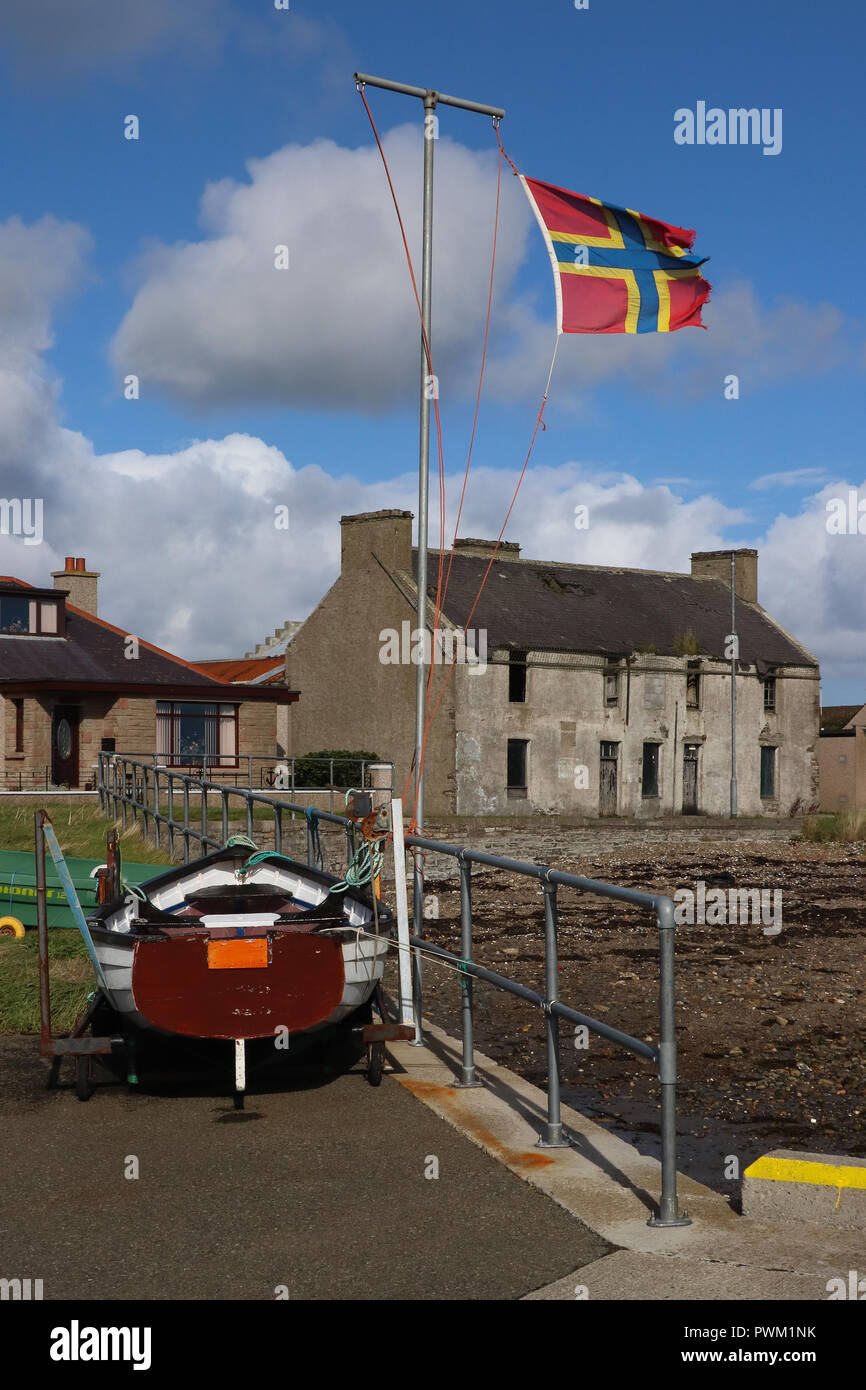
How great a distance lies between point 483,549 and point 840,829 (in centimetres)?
2081

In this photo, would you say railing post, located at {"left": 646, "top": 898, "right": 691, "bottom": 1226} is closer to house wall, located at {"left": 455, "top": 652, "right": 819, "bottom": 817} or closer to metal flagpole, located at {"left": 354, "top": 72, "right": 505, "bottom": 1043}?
metal flagpole, located at {"left": 354, "top": 72, "right": 505, "bottom": 1043}

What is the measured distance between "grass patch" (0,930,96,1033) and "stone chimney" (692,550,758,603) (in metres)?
46.6

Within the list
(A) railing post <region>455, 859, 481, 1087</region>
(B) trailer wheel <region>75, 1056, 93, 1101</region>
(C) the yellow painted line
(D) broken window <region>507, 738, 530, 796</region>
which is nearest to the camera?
(C) the yellow painted line

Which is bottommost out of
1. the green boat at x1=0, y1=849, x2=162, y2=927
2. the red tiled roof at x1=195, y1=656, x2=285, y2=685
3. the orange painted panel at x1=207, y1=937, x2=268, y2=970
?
the green boat at x1=0, y1=849, x2=162, y2=927

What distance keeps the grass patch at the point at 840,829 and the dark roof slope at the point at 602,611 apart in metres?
14.2

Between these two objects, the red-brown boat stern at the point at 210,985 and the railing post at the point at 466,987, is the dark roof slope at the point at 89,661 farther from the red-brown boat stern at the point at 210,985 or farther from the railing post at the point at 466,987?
the red-brown boat stern at the point at 210,985

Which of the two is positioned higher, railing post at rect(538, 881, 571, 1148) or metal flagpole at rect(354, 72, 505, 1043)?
metal flagpole at rect(354, 72, 505, 1043)

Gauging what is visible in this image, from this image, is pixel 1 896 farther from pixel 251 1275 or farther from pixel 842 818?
pixel 842 818

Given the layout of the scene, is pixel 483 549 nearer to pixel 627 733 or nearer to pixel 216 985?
pixel 627 733

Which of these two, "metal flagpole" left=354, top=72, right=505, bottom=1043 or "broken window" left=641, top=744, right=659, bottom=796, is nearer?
"metal flagpole" left=354, top=72, right=505, bottom=1043

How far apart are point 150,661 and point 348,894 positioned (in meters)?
34.9

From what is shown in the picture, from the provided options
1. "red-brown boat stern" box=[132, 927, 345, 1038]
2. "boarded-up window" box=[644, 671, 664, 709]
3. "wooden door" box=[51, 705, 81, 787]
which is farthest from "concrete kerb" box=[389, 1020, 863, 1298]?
"boarded-up window" box=[644, 671, 664, 709]

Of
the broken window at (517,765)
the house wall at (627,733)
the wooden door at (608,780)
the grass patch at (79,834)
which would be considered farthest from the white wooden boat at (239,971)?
the wooden door at (608,780)

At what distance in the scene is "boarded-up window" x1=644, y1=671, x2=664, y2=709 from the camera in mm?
47197
